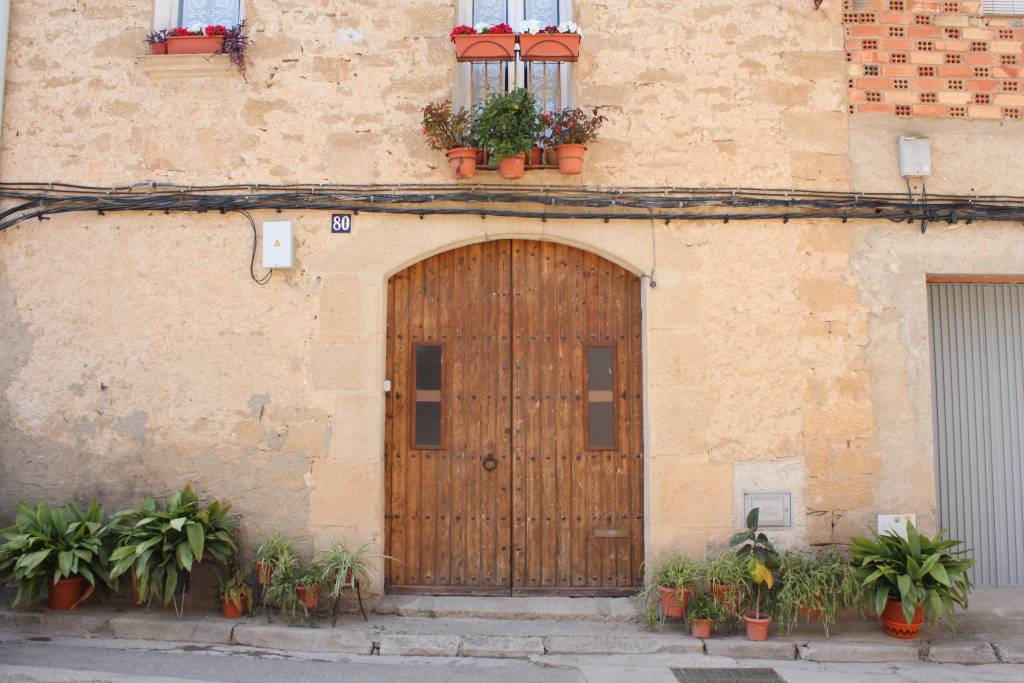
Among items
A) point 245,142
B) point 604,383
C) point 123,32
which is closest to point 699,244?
point 604,383

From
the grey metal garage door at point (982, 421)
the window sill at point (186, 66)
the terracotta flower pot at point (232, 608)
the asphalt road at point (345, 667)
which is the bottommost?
the asphalt road at point (345, 667)

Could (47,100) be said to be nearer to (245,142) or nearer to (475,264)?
(245,142)

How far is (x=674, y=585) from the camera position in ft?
17.3

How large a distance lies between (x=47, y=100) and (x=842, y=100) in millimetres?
5640

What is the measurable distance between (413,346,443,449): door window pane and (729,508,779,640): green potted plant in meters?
2.14

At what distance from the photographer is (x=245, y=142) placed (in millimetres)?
5754

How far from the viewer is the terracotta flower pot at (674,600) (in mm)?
5238

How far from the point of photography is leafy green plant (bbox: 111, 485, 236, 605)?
16.5 feet

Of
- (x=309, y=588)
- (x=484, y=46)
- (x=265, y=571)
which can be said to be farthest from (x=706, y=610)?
(x=484, y=46)

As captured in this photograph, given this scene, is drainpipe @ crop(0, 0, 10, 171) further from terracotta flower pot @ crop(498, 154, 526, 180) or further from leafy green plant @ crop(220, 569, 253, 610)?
terracotta flower pot @ crop(498, 154, 526, 180)

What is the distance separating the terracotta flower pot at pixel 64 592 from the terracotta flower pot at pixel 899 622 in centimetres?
515

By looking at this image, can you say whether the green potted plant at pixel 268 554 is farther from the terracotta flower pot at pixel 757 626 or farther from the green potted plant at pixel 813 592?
the green potted plant at pixel 813 592

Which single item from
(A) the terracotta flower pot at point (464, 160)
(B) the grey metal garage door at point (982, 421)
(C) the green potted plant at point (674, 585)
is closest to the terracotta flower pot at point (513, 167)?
(A) the terracotta flower pot at point (464, 160)

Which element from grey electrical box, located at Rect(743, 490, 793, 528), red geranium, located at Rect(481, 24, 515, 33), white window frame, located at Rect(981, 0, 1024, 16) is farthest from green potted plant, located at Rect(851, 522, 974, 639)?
red geranium, located at Rect(481, 24, 515, 33)
